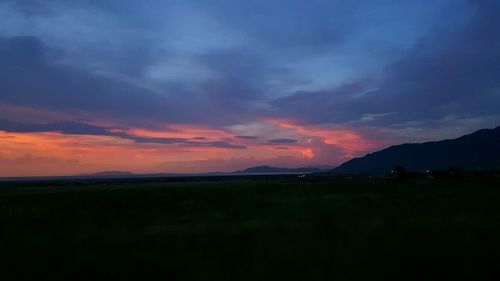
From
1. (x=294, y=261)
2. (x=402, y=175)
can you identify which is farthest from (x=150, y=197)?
(x=402, y=175)

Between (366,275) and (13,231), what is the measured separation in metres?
17.4

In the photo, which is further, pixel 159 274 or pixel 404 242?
pixel 404 242

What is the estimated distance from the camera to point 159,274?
12.1 metres

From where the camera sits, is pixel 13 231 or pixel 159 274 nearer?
pixel 159 274

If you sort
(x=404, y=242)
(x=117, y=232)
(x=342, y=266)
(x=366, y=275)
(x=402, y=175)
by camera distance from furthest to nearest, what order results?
(x=402, y=175) < (x=117, y=232) < (x=404, y=242) < (x=342, y=266) < (x=366, y=275)

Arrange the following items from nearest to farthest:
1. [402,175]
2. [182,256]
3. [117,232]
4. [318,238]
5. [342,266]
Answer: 1. [342,266]
2. [182,256]
3. [318,238]
4. [117,232]
5. [402,175]

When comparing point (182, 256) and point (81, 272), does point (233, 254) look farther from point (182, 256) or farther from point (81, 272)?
point (81, 272)

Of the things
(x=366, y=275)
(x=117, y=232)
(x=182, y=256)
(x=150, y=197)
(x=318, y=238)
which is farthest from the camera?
(x=150, y=197)

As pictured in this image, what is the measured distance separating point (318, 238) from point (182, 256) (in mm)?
5525

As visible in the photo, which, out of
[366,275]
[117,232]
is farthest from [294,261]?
[117,232]

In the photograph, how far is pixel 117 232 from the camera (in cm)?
1944

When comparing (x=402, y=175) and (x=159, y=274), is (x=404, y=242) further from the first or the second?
(x=402, y=175)

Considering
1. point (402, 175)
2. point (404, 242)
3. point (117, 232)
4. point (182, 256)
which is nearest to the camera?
point (182, 256)

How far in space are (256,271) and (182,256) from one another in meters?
3.22
